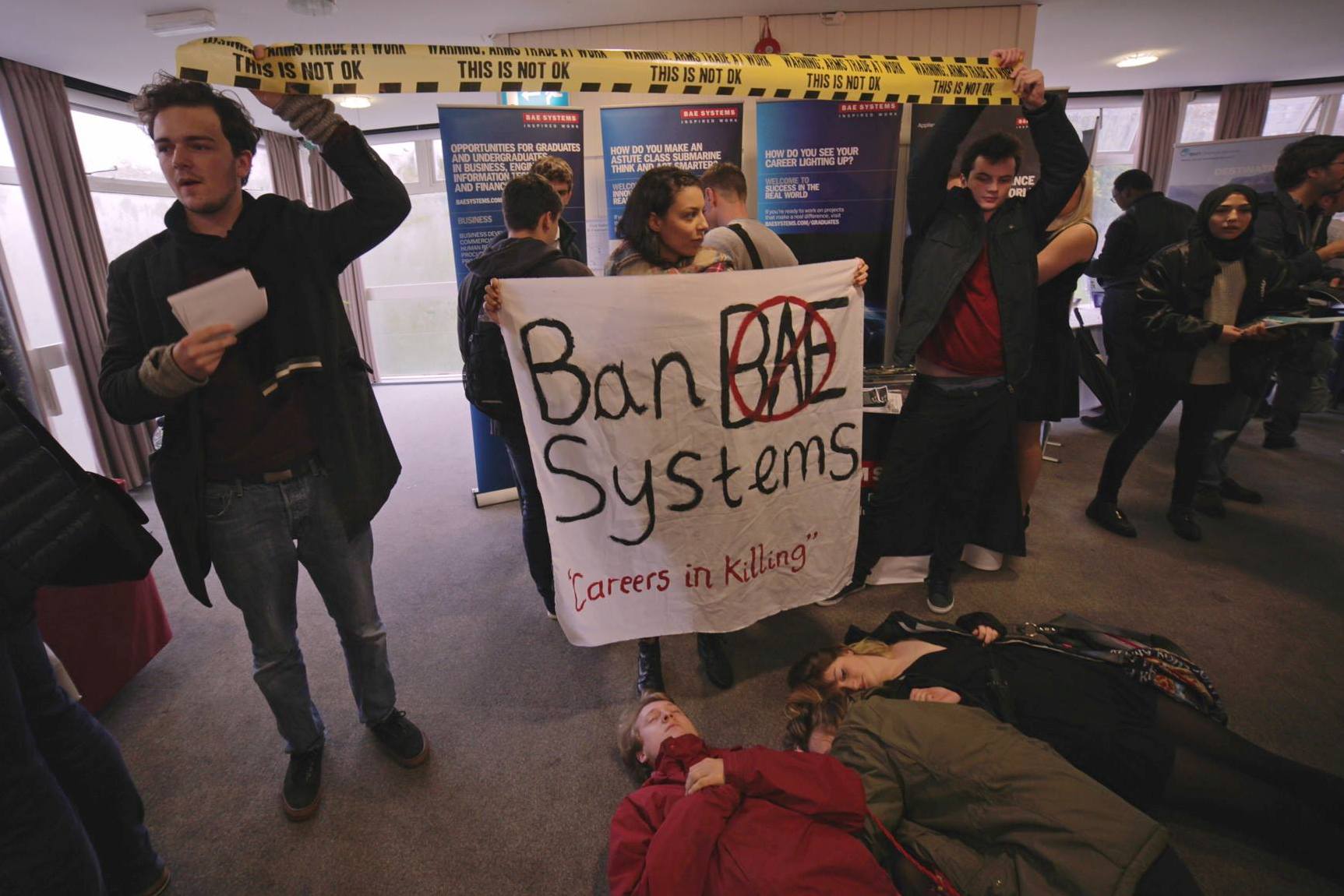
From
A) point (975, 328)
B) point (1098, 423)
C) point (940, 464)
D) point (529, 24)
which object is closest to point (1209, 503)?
point (1098, 423)

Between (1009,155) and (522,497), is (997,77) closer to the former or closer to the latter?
(1009,155)

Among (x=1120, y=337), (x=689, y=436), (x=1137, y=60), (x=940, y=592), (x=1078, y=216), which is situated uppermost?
(x=1137, y=60)

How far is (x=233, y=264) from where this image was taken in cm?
127

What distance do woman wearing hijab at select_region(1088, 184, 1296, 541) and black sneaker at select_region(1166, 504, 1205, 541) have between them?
29 centimetres

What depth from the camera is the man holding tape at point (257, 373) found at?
46.6 inches

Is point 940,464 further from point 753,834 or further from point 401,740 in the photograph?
point 401,740

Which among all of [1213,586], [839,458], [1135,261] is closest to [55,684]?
[839,458]

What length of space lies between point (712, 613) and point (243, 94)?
17.2 feet

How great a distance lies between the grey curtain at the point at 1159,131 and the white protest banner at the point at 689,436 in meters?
6.33

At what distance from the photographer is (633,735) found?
61.8 inches

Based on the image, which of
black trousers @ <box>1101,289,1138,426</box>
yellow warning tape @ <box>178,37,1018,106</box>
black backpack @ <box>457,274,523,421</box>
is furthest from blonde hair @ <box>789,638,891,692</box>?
black trousers @ <box>1101,289,1138,426</box>

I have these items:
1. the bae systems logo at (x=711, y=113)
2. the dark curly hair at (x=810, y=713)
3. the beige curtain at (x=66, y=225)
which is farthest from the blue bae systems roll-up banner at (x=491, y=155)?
the beige curtain at (x=66, y=225)

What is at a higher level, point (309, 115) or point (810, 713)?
point (309, 115)

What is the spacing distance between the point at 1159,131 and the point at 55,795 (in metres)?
8.25
